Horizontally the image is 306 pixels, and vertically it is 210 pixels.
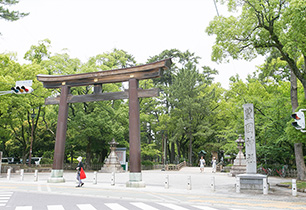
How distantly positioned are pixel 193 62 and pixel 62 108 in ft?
132

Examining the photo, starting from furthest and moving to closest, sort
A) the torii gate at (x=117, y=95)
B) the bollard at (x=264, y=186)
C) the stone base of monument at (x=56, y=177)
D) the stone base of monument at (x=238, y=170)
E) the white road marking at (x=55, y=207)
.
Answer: the stone base of monument at (x=238, y=170)
the stone base of monument at (x=56, y=177)
the torii gate at (x=117, y=95)
the bollard at (x=264, y=186)
the white road marking at (x=55, y=207)

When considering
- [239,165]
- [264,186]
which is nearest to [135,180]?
[264,186]

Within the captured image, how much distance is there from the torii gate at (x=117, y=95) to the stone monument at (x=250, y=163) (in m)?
5.59

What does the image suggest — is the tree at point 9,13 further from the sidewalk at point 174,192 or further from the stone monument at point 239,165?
the stone monument at point 239,165

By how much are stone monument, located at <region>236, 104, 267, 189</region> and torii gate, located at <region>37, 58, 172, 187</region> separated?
18.3 feet

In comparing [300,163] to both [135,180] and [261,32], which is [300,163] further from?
[135,180]

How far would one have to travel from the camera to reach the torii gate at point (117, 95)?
48.0ft

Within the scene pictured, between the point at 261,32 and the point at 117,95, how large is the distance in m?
10.4

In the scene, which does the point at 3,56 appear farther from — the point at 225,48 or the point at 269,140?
the point at 269,140

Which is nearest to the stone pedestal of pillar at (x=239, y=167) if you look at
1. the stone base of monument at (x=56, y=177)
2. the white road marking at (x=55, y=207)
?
the stone base of monument at (x=56, y=177)

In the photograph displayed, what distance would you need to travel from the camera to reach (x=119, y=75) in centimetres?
1627

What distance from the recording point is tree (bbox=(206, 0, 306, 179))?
12.9 m

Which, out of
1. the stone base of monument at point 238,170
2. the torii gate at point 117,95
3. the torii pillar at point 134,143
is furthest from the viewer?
the stone base of monument at point 238,170

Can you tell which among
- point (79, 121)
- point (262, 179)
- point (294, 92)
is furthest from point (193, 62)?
point (262, 179)
